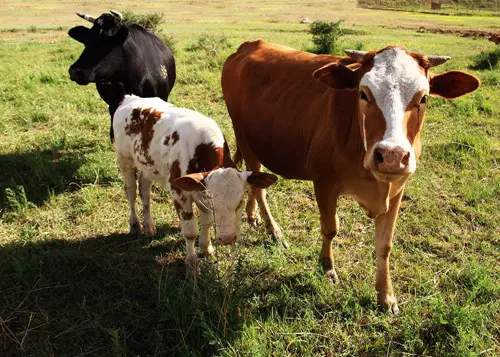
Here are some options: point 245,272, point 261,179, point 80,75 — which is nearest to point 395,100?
point 261,179

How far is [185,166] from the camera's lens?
3.60m

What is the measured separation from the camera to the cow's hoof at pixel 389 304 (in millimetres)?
3302

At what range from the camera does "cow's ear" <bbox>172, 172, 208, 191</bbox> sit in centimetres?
302

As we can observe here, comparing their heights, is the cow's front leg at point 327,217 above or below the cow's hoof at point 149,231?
above

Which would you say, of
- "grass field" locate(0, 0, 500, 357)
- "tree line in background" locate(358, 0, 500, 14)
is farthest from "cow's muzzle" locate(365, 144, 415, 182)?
"tree line in background" locate(358, 0, 500, 14)

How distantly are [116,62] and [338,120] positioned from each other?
3.89 metres

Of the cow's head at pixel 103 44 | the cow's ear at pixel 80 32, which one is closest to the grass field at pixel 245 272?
the cow's head at pixel 103 44

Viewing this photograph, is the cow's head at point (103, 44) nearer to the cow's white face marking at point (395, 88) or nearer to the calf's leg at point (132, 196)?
the calf's leg at point (132, 196)

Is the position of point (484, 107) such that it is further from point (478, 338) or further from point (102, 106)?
point (102, 106)

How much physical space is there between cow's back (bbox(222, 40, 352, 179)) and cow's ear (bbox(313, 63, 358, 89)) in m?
0.43

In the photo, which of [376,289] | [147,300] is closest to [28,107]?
[147,300]

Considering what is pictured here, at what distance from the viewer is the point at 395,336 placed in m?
3.06

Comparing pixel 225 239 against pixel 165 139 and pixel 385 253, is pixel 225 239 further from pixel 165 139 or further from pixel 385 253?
pixel 385 253

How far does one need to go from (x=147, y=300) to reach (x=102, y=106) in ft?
20.0
